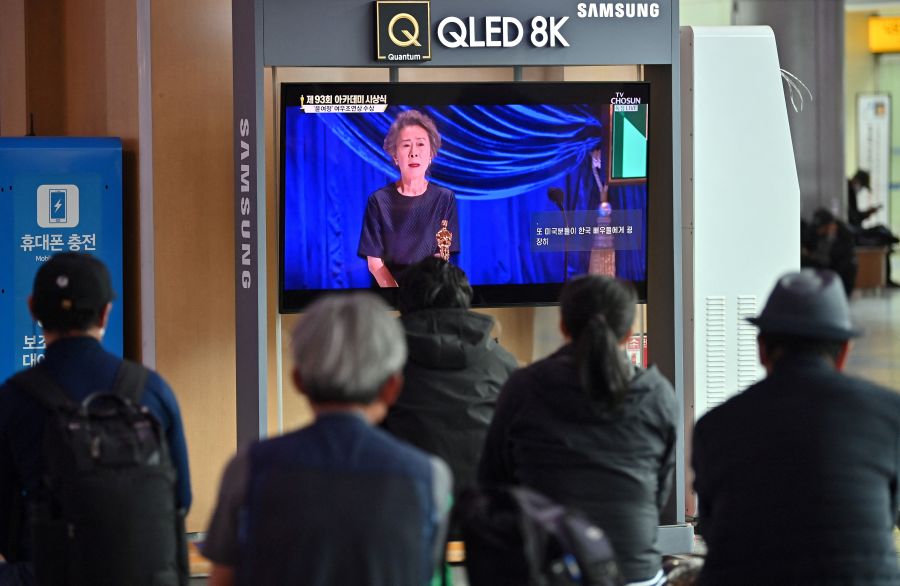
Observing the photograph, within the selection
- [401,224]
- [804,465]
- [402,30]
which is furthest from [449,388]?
[402,30]

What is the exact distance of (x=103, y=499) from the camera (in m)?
2.92

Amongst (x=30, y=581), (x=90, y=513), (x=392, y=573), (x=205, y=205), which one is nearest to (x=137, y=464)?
(x=90, y=513)

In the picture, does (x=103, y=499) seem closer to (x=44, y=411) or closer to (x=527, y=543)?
(x=44, y=411)

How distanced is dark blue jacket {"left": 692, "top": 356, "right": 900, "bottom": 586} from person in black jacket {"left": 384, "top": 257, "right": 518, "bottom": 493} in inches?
59.5

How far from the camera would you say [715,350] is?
616 cm

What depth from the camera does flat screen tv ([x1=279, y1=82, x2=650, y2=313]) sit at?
5.51 m

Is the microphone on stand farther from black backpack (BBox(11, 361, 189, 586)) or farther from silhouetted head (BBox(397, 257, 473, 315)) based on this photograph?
black backpack (BBox(11, 361, 189, 586))

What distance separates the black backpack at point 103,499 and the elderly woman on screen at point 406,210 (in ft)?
8.71

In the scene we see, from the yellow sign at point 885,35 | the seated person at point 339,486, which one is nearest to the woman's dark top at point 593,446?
the seated person at point 339,486

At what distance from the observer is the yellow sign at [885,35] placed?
23.0m

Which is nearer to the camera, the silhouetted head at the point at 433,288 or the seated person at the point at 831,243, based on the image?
the silhouetted head at the point at 433,288

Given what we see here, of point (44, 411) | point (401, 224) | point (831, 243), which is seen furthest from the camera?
point (831, 243)

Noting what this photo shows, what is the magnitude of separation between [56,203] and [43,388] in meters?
3.13

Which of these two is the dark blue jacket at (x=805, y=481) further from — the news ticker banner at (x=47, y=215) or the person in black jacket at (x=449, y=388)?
the news ticker banner at (x=47, y=215)
